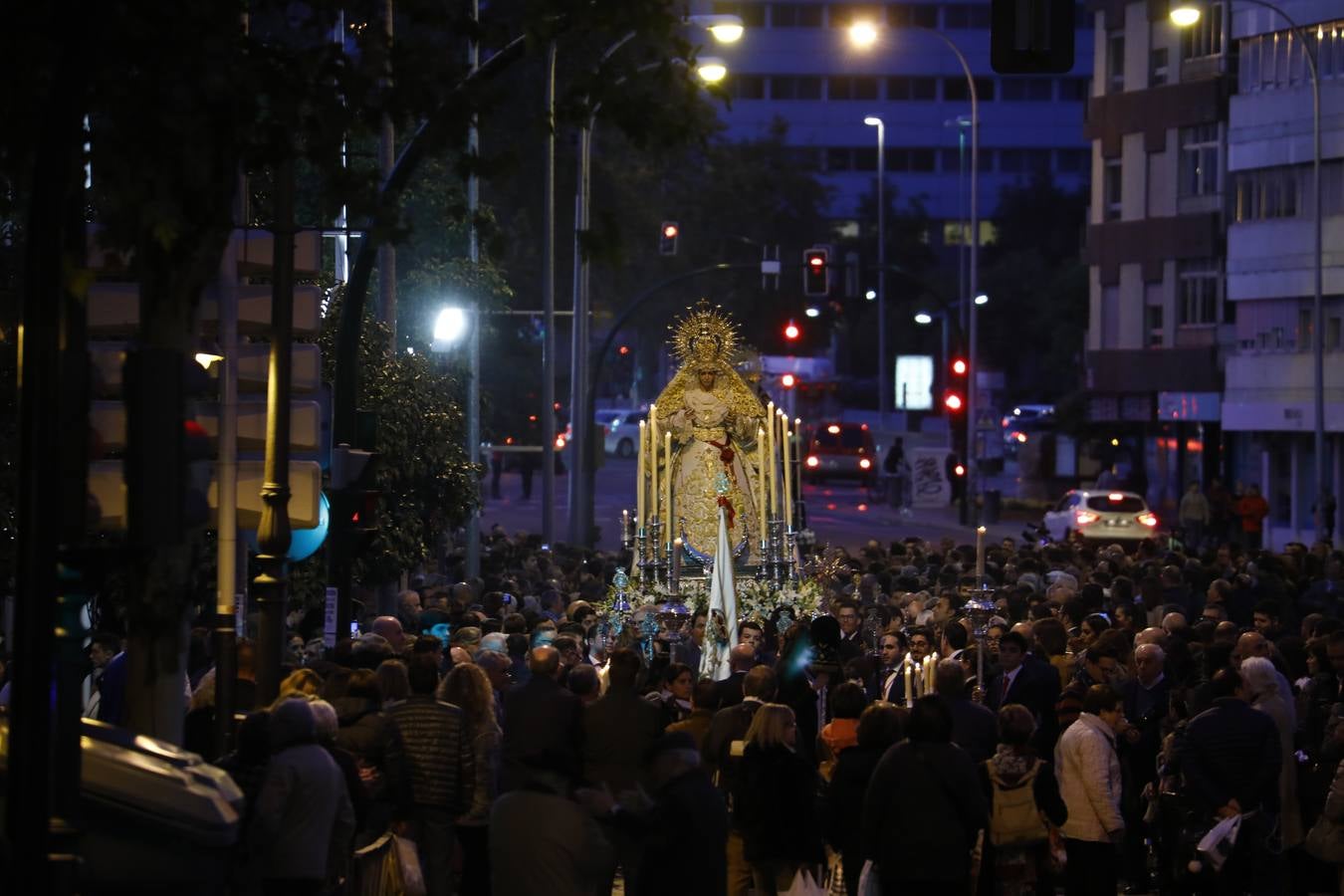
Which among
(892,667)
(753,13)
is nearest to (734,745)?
(892,667)

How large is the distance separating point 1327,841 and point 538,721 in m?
4.04

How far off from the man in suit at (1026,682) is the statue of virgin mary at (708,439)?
404 inches

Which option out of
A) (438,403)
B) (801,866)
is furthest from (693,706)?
(438,403)

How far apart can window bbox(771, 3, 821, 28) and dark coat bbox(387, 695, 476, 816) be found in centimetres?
10709

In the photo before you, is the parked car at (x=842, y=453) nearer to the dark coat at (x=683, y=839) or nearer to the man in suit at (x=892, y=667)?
the man in suit at (x=892, y=667)

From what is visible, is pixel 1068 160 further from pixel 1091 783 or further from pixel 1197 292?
pixel 1091 783

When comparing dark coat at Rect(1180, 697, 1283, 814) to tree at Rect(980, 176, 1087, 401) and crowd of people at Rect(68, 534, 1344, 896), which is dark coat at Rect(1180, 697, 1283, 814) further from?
tree at Rect(980, 176, 1087, 401)

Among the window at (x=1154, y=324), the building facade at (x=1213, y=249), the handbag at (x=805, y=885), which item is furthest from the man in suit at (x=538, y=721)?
the window at (x=1154, y=324)

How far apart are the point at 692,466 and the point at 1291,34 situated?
27559 mm

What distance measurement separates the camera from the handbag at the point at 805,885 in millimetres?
10891

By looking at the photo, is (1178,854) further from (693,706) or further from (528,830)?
(528,830)

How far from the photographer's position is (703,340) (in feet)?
80.0

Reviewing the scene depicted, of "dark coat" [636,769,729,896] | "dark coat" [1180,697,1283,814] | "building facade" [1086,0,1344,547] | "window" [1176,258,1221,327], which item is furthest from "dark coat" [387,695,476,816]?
"window" [1176,258,1221,327]

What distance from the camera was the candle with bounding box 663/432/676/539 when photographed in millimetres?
24047
